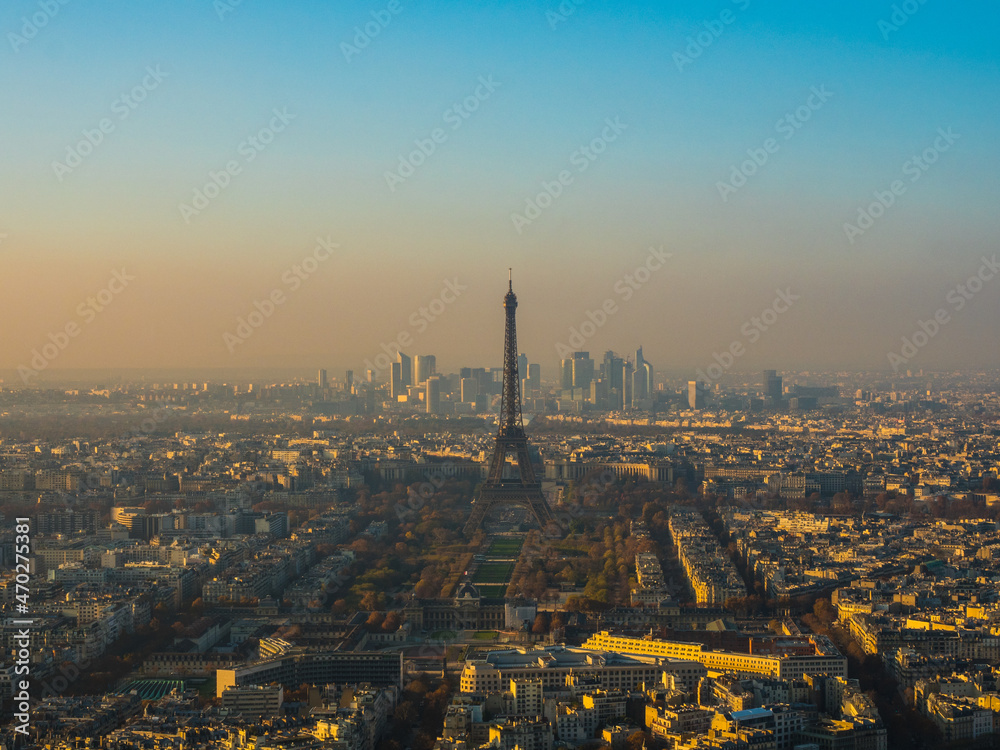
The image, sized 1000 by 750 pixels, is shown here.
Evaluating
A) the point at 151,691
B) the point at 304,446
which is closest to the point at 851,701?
the point at 151,691

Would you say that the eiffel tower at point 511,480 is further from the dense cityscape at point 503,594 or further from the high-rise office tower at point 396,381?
the high-rise office tower at point 396,381

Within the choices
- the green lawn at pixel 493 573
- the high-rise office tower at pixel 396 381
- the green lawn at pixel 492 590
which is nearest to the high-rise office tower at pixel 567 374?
the high-rise office tower at pixel 396 381

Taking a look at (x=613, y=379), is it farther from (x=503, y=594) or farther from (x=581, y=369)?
(x=503, y=594)

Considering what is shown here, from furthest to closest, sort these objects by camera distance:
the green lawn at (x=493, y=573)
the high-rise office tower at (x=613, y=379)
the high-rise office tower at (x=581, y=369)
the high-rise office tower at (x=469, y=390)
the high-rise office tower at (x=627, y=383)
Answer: the high-rise office tower at (x=581, y=369), the high-rise office tower at (x=469, y=390), the high-rise office tower at (x=627, y=383), the high-rise office tower at (x=613, y=379), the green lawn at (x=493, y=573)

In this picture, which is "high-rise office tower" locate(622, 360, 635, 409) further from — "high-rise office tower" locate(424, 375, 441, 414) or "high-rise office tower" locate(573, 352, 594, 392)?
"high-rise office tower" locate(424, 375, 441, 414)

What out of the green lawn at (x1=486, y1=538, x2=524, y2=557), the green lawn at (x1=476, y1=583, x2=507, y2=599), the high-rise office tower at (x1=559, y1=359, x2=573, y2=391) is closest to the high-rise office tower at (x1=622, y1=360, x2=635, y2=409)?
the high-rise office tower at (x1=559, y1=359, x2=573, y2=391)

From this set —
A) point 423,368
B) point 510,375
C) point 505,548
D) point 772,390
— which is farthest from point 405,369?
point 505,548
